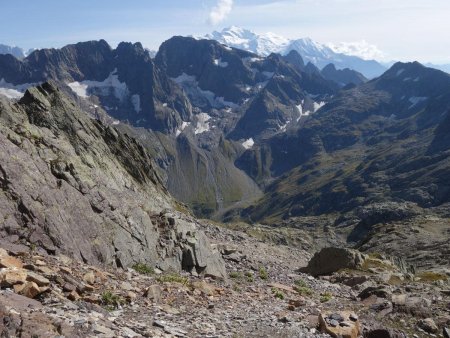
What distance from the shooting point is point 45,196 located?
28812 mm

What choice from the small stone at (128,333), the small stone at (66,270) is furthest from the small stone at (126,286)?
the small stone at (128,333)

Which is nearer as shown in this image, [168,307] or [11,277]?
[11,277]

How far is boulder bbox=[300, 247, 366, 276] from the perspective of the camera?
6078 centimetres

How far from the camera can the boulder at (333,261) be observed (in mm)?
60781

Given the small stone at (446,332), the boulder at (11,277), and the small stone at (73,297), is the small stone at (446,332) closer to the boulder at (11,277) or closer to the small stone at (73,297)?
the small stone at (73,297)

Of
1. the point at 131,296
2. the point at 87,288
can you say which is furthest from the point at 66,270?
the point at 131,296

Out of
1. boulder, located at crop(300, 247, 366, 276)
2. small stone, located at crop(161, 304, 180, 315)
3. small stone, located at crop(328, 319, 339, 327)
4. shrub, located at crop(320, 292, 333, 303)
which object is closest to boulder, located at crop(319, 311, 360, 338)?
small stone, located at crop(328, 319, 339, 327)

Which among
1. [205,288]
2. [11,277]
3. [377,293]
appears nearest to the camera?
[11,277]

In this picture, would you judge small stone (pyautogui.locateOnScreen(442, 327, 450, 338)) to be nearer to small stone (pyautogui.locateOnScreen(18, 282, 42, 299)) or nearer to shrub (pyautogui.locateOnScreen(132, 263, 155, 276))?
shrub (pyautogui.locateOnScreen(132, 263, 155, 276))

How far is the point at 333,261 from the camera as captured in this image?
62.0 m

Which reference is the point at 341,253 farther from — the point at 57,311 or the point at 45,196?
the point at 57,311

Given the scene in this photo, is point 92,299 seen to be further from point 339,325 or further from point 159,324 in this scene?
point 339,325

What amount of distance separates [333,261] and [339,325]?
4008cm

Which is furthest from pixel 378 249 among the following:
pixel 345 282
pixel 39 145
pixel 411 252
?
pixel 39 145
